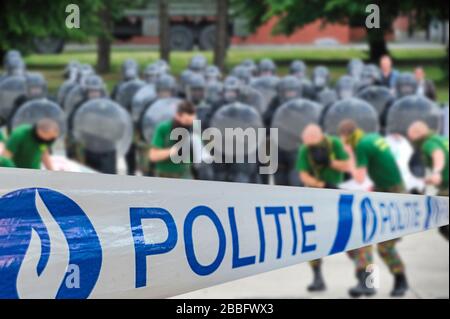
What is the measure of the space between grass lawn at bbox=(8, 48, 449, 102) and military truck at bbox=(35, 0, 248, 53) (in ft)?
0.91

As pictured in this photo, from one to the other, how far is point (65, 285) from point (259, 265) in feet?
2.14

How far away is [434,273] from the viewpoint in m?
8.26

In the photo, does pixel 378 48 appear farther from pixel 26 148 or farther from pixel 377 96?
pixel 26 148

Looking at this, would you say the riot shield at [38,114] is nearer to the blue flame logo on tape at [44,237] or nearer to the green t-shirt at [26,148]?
the green t-shirt at [26,148]

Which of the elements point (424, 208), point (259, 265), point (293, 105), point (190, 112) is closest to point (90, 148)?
point (190, 112)

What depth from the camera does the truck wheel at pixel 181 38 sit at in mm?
20516

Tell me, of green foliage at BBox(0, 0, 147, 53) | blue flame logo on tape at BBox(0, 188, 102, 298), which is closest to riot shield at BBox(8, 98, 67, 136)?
green foliage at BBox(0, 0, 147, 53)

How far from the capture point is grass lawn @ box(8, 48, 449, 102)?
58.6 ft

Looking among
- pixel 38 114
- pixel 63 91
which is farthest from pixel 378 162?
pixel 63 91

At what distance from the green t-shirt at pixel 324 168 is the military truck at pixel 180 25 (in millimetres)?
5475

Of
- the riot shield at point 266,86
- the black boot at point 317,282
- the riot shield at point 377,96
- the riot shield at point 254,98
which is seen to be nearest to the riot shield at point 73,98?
the riot shield at point 254,98

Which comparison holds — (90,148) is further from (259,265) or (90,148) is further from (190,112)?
(259,265)

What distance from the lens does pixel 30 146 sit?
7223 mm

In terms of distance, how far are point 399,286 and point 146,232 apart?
5176 mm
